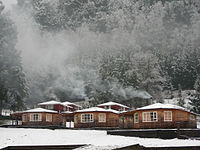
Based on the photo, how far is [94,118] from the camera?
1699 inches

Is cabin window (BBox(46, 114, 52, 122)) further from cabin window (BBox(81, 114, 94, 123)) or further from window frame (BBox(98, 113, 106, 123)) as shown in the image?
window frame (BBox(98, 113, 106, 123))

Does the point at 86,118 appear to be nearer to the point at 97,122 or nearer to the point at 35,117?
the point at 97,122

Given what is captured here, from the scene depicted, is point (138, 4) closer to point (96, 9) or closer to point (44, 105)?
point (96, 9)

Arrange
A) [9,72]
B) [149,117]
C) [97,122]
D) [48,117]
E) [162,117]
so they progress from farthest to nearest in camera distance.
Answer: [9,72], [48,117], [97,122], [149,117], [162,117]

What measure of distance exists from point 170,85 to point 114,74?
16374 mm

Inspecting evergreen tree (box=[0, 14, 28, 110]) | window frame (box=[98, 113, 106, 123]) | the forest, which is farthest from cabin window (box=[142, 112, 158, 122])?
the forest

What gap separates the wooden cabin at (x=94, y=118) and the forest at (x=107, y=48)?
2479cm

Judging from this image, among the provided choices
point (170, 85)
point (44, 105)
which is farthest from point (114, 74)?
point (44, 105)

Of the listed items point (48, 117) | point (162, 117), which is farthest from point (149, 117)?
point (48, 117)

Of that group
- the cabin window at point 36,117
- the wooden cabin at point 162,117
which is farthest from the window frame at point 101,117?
the cabin window at point 36,117

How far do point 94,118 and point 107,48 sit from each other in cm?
6894

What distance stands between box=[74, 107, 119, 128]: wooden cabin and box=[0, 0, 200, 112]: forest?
976 inches

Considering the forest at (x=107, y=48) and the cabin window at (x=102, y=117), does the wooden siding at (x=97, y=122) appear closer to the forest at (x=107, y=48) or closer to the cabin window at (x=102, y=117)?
the cabin window at (x=102, y=117)

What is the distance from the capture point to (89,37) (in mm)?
119312
